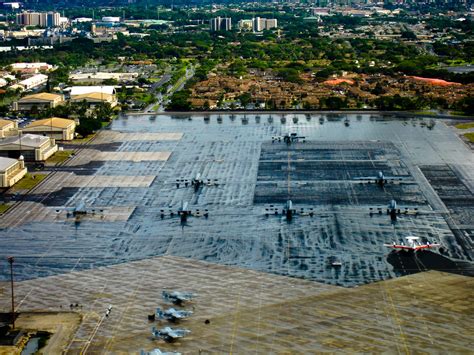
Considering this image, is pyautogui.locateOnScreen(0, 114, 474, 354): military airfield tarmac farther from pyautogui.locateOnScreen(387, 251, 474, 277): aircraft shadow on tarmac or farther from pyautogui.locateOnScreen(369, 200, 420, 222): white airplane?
pyautogui.locateOnScreen(369, 200, 420, 222): white airplane

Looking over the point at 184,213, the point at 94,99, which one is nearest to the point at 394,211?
the point at 184,213

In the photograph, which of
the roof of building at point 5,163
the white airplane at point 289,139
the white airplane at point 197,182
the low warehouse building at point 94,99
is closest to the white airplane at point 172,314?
the white airplane at point 197,182

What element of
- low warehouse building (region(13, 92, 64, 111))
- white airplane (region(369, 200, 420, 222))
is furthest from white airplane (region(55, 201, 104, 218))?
low warehouse building (region(13, 92, 64, 111))

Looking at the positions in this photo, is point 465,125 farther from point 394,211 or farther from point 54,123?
point 54,123

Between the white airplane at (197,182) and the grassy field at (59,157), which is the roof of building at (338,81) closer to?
the grassy field at (59,157)

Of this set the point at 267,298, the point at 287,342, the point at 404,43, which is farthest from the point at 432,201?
the point at 404,43

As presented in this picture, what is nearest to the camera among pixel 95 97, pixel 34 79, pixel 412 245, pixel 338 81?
pixel 412 245
